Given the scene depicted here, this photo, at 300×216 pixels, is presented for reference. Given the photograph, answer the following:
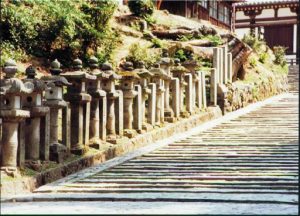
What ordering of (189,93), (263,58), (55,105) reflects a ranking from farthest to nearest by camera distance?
(263,58), (189,93), (55,105)

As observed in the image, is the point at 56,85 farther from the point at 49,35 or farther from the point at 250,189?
the point at 49,35

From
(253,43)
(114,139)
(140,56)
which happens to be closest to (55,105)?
(114,139)

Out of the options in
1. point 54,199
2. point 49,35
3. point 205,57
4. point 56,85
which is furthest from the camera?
point 205,57

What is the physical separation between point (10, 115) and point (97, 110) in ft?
10.0

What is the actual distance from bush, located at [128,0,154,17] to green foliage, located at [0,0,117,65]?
5.97 meters

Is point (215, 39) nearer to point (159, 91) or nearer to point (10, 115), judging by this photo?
point (159, 91)

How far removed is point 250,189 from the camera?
26.6ft

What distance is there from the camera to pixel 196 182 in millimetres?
8664

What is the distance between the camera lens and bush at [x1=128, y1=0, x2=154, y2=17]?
87.7 feet

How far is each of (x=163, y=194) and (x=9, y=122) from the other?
248 cm

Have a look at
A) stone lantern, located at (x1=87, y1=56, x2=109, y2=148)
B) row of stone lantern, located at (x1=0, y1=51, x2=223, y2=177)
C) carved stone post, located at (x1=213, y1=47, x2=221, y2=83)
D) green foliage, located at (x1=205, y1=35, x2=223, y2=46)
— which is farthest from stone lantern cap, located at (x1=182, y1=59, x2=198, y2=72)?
green foliage, located at (x1=205, y1=35, x2=223, y2=46)

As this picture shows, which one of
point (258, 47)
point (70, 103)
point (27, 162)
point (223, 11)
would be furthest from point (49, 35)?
point (223, 11)

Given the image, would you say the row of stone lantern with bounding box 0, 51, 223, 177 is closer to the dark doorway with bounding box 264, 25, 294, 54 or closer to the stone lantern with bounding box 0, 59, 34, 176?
the stone lantern with bounding box 0, 59, 34, 176

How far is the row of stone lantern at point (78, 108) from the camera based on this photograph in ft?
28.6
